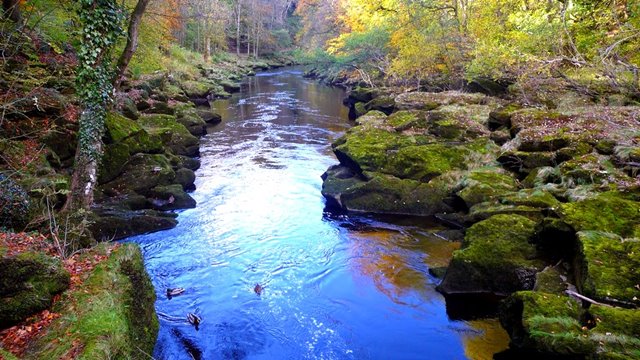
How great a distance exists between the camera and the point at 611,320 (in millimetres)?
5543

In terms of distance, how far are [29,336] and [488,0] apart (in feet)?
78.3

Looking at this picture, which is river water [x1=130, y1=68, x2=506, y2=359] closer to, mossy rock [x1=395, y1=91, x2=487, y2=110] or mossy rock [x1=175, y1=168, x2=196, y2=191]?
mossy rock [x1=175, y1=168, x2=196, y2=191]

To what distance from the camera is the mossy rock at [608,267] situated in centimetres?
602

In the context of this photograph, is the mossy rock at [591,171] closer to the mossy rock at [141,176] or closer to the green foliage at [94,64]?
the green foliage at [94,64]

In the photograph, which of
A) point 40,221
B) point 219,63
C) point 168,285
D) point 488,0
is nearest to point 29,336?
point 40,221

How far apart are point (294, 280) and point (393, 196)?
192 inches

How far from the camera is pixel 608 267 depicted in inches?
251

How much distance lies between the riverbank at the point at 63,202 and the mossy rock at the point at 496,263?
564 centimetres

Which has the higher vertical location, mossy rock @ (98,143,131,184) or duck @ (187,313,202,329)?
mossy rock @ (98,143,131,184)

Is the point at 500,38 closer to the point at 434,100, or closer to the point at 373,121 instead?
the point at 434,100

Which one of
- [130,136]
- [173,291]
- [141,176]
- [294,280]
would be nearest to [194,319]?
[173,291]

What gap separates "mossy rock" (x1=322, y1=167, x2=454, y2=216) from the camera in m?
12.6

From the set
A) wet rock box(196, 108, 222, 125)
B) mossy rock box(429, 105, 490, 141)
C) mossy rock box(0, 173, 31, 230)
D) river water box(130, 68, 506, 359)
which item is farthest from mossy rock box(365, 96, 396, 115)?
mossy rock box(0, 173, 31, 230)

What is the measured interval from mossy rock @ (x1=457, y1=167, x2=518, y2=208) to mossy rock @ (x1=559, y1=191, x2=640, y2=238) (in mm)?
3180
